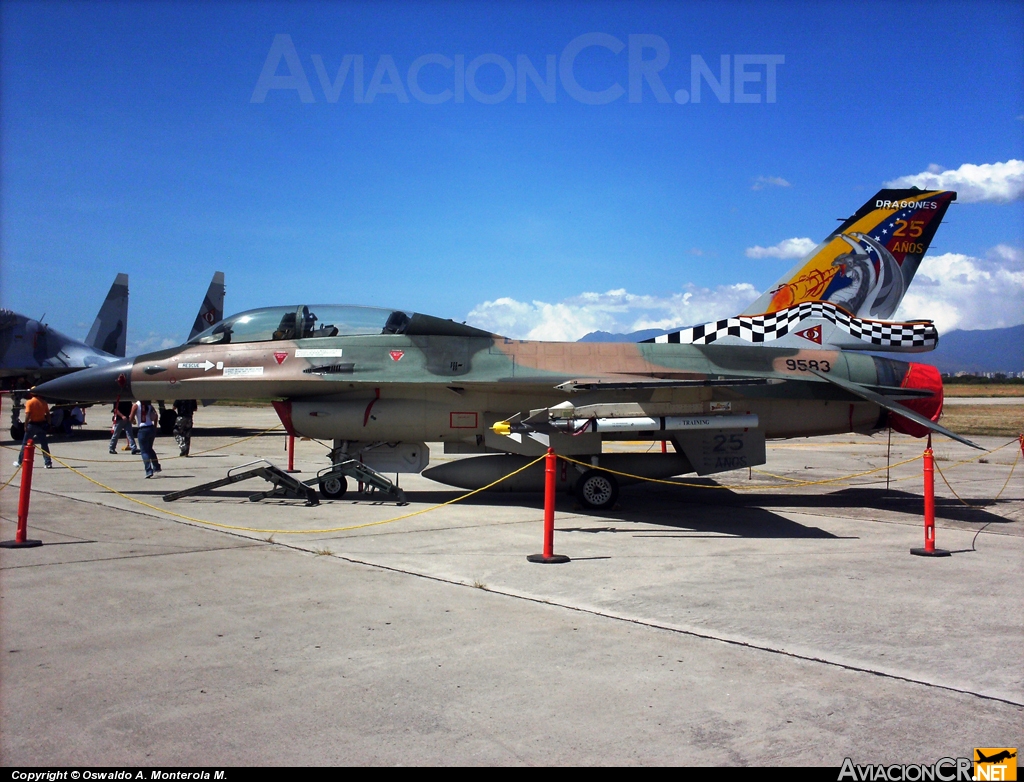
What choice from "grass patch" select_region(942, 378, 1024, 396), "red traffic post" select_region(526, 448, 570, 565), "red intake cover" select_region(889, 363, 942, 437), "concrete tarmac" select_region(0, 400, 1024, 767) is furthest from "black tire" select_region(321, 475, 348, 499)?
"grass patch" select_region(942, 378, 1024, 396)

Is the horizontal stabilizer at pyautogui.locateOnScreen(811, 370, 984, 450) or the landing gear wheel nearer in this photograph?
the horizontal stabilizer at pyautogui.locateOnScreen(811, 370, 984, 450)

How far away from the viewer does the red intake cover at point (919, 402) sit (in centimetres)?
1216

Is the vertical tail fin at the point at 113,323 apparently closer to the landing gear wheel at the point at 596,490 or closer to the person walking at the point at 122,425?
the person walking at the point at 122,425

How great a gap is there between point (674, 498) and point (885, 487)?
4.64m

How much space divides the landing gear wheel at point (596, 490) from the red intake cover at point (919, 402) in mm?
4499

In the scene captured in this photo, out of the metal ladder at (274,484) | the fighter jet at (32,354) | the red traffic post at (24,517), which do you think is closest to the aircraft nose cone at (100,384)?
the metal ladder at (274,484)

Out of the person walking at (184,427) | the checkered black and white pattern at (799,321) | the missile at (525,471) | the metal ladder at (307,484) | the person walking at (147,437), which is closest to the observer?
the metal ladder at (307,484)

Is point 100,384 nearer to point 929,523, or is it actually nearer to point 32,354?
point 929,523

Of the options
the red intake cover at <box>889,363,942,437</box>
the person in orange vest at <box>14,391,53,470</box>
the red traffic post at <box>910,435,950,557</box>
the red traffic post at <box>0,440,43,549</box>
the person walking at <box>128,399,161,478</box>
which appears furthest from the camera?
the person in orange vest at <box>14,391,53,470</box>

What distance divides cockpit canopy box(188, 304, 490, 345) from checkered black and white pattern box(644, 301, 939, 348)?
3.70 m

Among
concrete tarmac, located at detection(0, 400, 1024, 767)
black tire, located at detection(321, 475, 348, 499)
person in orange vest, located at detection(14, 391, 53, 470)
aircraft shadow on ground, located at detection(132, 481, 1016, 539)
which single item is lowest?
concrete tarmac, located at detection(0, 400, 1024, 767)

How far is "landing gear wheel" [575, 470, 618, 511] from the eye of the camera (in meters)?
11.1

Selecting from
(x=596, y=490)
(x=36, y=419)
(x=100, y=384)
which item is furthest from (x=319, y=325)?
(x=36, y=419)

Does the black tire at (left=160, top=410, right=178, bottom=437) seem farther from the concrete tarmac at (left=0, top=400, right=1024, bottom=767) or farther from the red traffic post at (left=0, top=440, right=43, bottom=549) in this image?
the red traffic post at (left=0, top=440, right=43, bottom=549)
